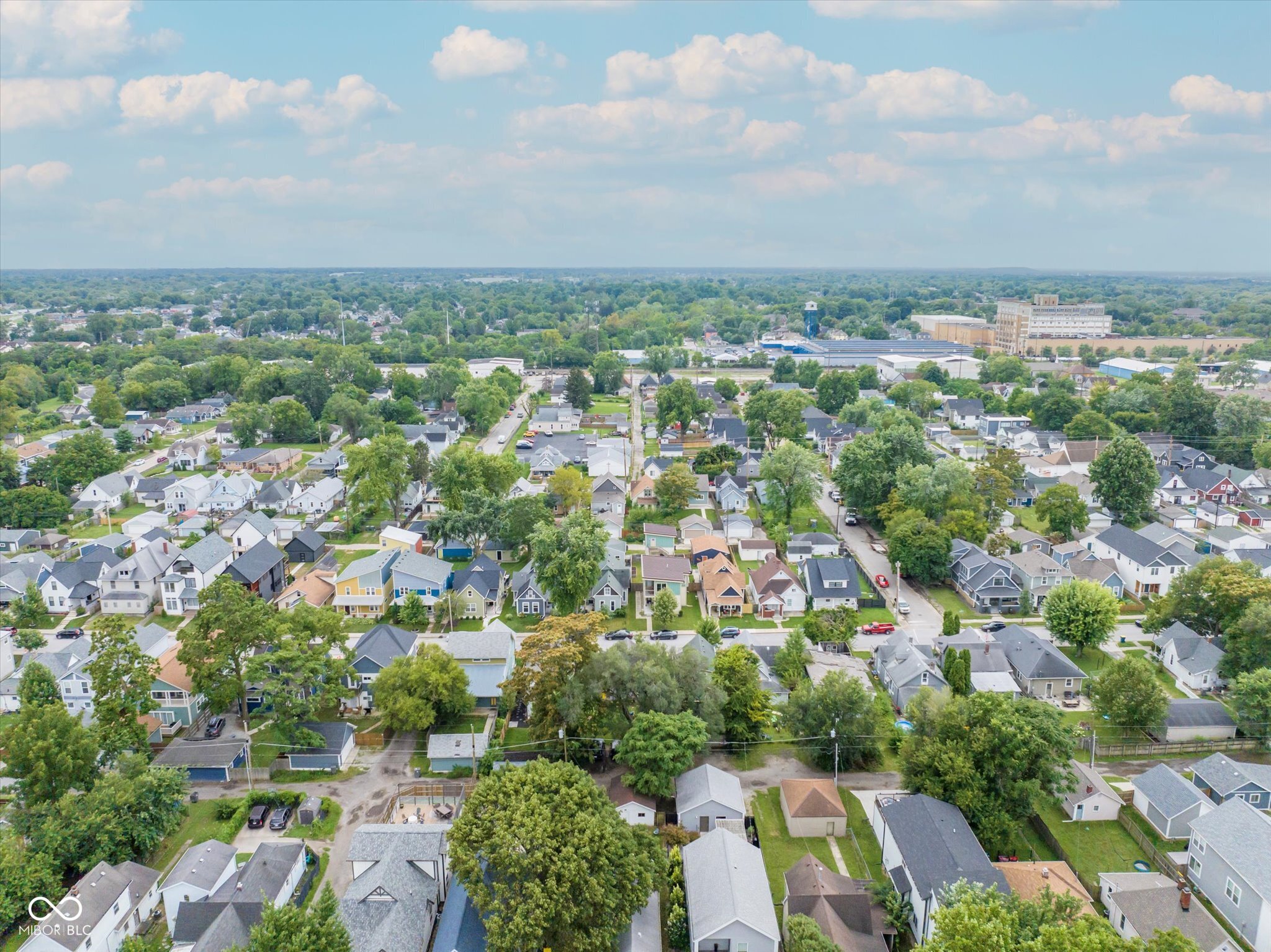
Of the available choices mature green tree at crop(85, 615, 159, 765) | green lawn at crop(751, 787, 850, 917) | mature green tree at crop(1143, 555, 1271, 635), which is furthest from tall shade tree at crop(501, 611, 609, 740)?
mature green tree at crop(1143, 555, 1271, 635)

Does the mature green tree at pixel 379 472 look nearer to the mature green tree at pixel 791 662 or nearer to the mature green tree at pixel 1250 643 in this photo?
the mature green tree at pixel 791 662

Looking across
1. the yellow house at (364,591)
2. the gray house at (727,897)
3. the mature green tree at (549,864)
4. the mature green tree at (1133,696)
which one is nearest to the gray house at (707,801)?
the gray house at (727,897)

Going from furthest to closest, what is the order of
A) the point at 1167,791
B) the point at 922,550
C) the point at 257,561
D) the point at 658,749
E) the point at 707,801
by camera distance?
the point at 257,561 < the point at 922,550 < the point at 658,749 < the point at 1167,791 < the point at 707,801

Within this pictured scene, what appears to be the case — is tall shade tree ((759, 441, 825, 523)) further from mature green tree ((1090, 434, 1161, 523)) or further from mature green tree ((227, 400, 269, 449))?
mature green tree ((227, 400, 269, 449))

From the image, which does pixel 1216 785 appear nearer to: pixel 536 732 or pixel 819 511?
pixel 536 732

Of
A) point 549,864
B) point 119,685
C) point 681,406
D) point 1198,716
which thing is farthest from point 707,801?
point 681,406

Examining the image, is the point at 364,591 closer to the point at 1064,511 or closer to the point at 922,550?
the point at 922,550

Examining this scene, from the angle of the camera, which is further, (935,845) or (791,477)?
(791,477)
